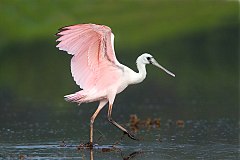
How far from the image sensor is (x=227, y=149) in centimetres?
1241

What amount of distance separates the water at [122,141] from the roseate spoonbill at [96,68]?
54cm

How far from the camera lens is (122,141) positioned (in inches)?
534

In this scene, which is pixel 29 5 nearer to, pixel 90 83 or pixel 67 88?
pixel 67 88

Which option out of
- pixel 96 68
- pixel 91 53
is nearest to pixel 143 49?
pixel 96 68

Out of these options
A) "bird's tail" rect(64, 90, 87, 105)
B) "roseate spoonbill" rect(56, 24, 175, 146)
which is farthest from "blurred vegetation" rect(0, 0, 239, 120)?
"bird's tail" rect(64, 90, 87, 105)

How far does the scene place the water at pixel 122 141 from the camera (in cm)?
1200

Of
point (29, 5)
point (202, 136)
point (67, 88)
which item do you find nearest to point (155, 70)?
point (67, 88)

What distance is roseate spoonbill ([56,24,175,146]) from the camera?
13242mm

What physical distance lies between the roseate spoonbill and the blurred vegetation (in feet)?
12.6

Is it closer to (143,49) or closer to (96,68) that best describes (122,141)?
(96,68)

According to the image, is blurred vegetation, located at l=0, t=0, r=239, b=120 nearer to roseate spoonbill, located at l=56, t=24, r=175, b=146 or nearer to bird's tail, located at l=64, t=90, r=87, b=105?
roseate spoonbill, located at l=56, t=24, r=175, b=146

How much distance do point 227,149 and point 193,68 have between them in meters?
17.7

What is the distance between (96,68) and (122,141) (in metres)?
1.26

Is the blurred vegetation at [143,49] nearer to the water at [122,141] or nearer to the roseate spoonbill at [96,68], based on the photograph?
the water at [122,141]
